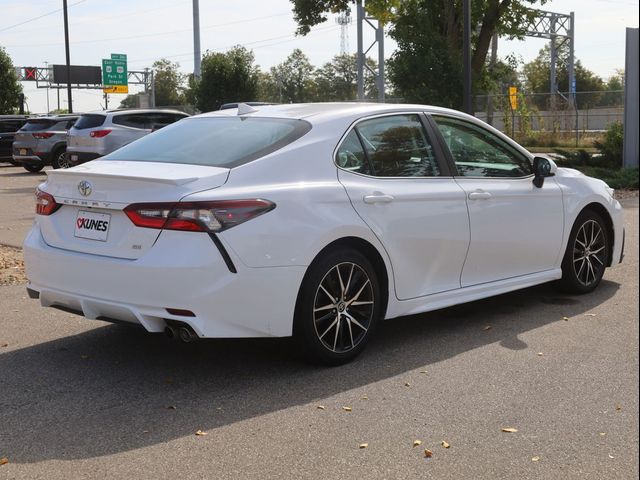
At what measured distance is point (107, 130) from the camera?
20062mm

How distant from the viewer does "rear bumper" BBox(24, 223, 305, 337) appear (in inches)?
185

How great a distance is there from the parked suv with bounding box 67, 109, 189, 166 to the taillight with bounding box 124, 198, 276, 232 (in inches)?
606

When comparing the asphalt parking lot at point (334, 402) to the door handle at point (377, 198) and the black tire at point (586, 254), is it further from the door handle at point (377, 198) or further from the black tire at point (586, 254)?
the door handle at point (377, 198)

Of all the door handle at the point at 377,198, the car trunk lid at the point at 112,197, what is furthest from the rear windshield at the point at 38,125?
the door handle at the point at 377,198

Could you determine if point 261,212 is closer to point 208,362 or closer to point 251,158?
point 251,158

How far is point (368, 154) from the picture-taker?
568 cm

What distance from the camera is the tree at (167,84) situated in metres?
118

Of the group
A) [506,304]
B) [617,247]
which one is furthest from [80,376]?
[617,247]

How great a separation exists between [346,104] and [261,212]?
1.61m

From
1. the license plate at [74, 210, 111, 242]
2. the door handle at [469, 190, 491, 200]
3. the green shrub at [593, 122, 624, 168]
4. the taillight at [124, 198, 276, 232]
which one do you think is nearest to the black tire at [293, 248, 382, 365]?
the taillight at [124, 198, 276, 232]

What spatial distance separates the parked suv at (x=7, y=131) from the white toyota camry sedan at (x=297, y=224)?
25195 millimetres

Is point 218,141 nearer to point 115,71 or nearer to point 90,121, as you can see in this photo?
point 90,121

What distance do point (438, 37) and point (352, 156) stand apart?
18.6m

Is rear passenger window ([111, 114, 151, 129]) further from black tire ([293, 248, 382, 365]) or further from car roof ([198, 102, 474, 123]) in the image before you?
black tire ([293, 248, 382, 365])
